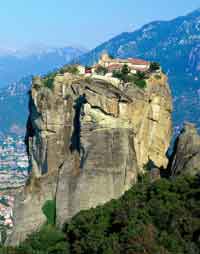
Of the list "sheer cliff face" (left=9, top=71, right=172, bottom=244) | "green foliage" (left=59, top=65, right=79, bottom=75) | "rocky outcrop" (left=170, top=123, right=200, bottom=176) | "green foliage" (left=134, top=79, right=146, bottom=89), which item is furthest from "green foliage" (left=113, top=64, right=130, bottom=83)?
"rocky outcrop" (left=170, top=123, right=200, bottom=176)

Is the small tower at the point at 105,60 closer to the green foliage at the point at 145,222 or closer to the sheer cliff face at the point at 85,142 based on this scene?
the sheer cliff face at the point at 85,142

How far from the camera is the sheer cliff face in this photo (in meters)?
29.4

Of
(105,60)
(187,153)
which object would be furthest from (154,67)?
(187,153)

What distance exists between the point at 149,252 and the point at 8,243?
8.74 metres

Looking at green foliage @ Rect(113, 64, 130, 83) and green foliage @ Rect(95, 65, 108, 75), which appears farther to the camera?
green foliage @ Rect(95, 65, 108, 75)

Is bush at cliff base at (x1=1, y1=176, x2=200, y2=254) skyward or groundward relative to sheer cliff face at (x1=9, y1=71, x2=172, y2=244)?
groundward

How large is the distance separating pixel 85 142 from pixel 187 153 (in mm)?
3808

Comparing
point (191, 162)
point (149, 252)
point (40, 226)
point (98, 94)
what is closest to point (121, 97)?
point (98, 94)

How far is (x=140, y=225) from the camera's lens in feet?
85.0

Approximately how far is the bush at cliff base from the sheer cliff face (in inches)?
36.0

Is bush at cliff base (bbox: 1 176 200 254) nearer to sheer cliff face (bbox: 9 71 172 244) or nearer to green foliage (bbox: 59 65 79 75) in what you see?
sheer cliff face (bbox: 9 71 172 244)

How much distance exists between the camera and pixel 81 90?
30.5 m

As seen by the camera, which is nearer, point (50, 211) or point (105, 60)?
point (50, 211)

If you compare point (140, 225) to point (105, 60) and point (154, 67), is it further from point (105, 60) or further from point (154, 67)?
point (105, 60)
